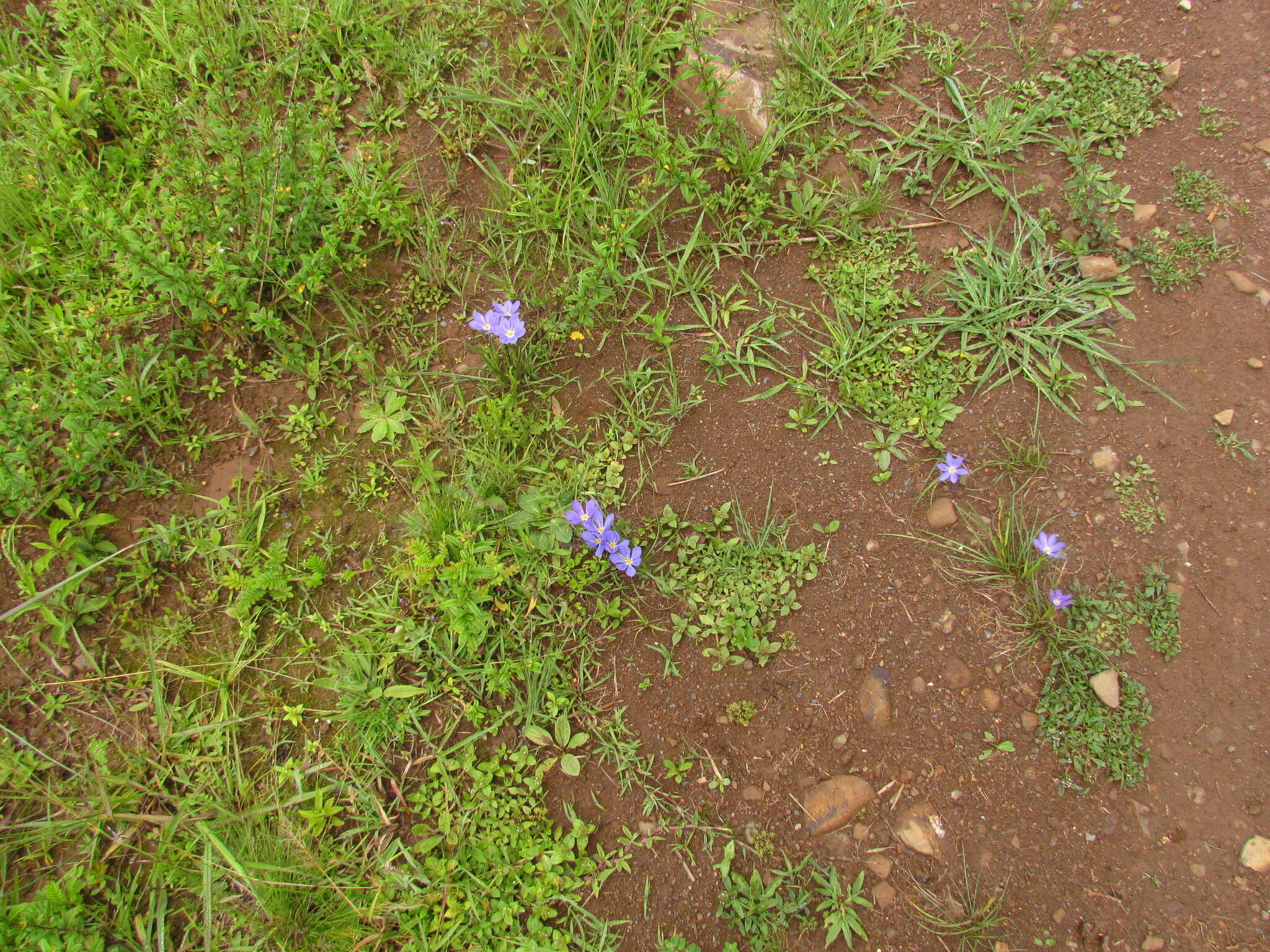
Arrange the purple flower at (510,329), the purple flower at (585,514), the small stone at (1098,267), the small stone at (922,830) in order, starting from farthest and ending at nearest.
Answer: the small stone at (1098,267)
the purple flower at (510,329)
the purple flower at (585,514)
the small stone at (922,830)

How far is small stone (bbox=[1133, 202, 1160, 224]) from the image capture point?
107 inches

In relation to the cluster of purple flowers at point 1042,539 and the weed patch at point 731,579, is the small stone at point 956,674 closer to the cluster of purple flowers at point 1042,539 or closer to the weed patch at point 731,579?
the cluster of purple flowers at point 1042,539

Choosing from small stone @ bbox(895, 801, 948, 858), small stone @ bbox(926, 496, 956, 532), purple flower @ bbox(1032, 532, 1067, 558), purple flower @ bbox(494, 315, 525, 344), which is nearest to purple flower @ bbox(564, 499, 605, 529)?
purple flower @ bbox(494, 315, 525, 344)

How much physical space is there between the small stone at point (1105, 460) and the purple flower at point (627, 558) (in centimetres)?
151

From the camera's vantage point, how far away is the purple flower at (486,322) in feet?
8.39

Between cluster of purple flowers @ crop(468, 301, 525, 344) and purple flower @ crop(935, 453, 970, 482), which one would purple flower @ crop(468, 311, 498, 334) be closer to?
cluster of purple flowers @ crop(468, 301, 525, 344)

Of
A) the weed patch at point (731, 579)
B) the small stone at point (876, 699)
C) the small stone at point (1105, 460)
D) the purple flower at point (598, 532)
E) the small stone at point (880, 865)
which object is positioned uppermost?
the purple flower at point (598, 532)

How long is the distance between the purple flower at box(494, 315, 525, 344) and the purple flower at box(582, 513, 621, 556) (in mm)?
689

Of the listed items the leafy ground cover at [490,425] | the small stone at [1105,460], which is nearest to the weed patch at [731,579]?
the leafy ground cover at [490,425]

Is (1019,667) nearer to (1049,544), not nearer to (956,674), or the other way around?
(956,674)

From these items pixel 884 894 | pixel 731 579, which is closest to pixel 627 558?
pixel 731 579

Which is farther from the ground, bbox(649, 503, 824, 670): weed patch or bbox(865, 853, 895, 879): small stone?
bbox(649, 503, 824, 670): weed patch

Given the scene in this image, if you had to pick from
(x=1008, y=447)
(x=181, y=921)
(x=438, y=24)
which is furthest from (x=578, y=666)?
(x=438, y=24)

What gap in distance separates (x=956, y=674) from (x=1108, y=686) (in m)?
0.40
